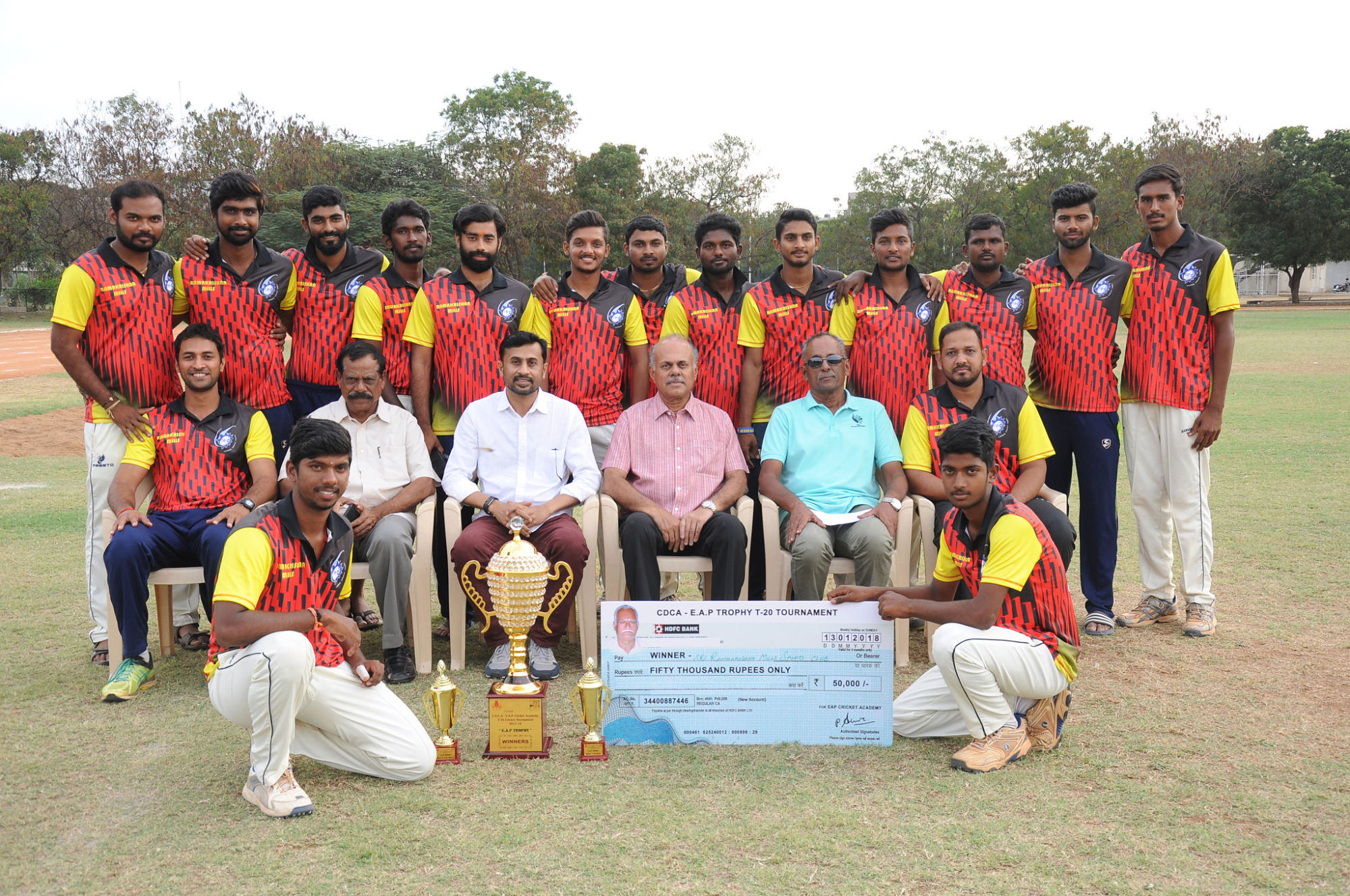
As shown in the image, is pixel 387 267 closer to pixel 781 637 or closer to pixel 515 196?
pixel 781 637

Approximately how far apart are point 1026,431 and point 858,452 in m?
0.79

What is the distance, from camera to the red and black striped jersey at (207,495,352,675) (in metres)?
3.47

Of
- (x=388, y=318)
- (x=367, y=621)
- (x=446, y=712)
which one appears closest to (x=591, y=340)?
(x=388, y=318)

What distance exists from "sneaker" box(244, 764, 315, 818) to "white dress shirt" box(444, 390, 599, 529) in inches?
75.3

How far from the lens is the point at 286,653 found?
3.41 m

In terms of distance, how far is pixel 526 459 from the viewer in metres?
5.20

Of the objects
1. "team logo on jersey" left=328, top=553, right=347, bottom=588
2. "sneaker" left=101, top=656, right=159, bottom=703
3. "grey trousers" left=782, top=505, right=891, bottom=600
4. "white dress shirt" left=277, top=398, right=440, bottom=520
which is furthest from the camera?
"white dress shirt" left=277, top=398, right=440, bottom=520

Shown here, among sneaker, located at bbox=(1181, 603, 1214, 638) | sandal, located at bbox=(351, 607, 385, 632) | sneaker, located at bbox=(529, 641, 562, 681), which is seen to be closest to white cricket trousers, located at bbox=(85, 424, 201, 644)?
sandal, located at bbox=(351, 607, 385, 632)

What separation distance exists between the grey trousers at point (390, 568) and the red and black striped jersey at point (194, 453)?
712mm

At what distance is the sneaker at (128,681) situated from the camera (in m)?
4.57

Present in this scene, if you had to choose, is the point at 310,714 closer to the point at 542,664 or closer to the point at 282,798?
the point at 282,798

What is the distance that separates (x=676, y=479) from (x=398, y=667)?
158 cm

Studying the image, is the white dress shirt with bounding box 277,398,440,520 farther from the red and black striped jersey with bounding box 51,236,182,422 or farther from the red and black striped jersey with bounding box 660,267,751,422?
the red and black striped jersey with bounding box 660,267,751,422

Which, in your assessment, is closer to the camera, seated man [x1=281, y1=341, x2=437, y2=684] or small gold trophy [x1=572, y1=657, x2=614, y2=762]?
small gold trophy [x1=572, y1=657, x2=614, y2=762]
